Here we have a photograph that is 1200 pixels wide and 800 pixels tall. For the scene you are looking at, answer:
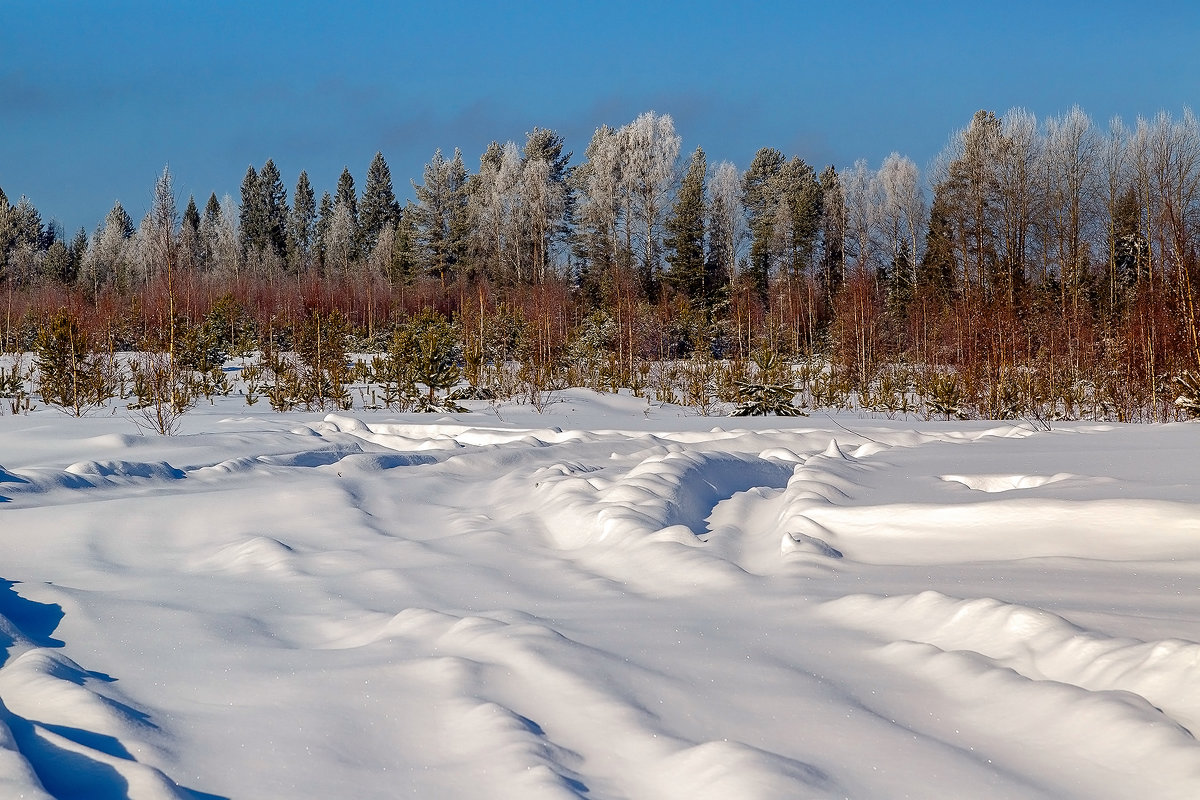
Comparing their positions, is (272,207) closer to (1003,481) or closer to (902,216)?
(902,216)

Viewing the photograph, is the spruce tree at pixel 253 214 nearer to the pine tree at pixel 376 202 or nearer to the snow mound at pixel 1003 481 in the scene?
the pine tree at pixel 376 202

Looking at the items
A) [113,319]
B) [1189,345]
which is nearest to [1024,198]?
[1189,345]

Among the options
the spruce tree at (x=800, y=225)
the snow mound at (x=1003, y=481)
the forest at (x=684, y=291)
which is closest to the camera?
the snow mound at (x=1003, y=481)

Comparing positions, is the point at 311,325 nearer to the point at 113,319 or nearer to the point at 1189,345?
the point at 113,319

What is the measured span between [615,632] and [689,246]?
89.7 feet

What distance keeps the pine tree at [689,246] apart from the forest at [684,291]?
0.35 ft

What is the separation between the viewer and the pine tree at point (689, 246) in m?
28.7

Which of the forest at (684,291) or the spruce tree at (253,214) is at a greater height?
the spruce tree at (253,214)

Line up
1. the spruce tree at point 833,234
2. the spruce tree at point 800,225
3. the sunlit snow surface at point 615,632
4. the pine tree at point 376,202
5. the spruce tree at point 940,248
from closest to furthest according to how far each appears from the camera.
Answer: the sunlit snow surface at point 615,632 → the spruce tree at point 940,248 → the spruce tree at point 833,234 → the spruce tree at point 800,225 → the pine tree at point 376,202

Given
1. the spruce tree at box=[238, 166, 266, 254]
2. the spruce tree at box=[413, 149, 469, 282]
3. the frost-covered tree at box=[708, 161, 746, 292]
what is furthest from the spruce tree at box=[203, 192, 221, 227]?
the frost-covered tree at box=[708, 161, 746, 292]

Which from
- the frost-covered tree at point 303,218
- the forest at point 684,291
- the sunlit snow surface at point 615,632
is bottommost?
the sunlit snow surface at point 615,632

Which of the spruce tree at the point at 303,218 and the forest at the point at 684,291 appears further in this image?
the spruce tree at the point at 303,218

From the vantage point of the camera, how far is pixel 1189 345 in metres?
7.88

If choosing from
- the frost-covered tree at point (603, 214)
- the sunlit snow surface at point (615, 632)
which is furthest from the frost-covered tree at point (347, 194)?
the sunlit snow surface at point (615, 632)
